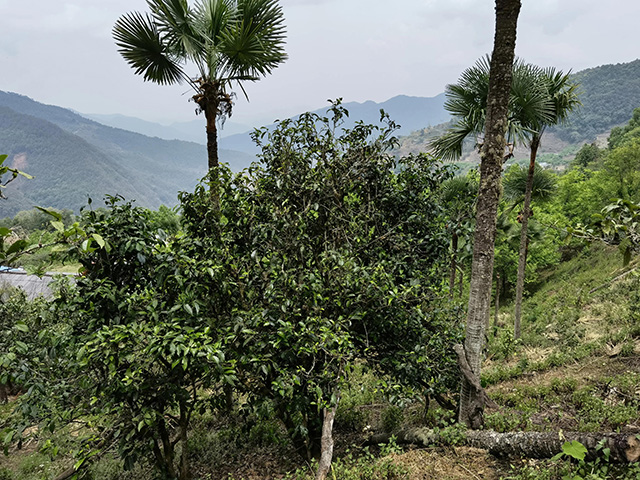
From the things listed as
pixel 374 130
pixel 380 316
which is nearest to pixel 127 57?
pixel 374 130

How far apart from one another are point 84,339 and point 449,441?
4306 millimetres

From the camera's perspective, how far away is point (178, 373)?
14.6ft

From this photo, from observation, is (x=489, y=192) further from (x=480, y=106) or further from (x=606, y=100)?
(x=606, y=100)

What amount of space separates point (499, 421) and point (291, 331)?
2.97 metres

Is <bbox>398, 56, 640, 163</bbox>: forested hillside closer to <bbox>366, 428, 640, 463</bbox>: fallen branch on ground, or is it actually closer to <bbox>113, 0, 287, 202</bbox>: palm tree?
<bbox>113, 0, 287, 202</bbox>: palm tree

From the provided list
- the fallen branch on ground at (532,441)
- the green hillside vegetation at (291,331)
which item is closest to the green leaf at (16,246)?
the green hillside vegetation at (291,331)

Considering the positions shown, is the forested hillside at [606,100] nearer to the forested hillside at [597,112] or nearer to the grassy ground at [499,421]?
the forested hillside at [597,112]

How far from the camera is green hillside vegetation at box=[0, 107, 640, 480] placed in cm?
410

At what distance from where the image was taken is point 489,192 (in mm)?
4840

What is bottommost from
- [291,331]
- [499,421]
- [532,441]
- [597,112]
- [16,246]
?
[499,421]

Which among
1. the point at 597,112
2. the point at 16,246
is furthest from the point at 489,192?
the point at 597,112

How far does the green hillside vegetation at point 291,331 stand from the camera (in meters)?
4.10

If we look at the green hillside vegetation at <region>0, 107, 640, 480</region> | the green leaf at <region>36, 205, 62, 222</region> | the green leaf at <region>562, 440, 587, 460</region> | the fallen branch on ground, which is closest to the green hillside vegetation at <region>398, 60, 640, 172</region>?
the green hillside vegetation at <region>0, 107, 640, 480</region>

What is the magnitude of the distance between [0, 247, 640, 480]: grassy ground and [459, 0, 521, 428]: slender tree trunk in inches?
18.7
